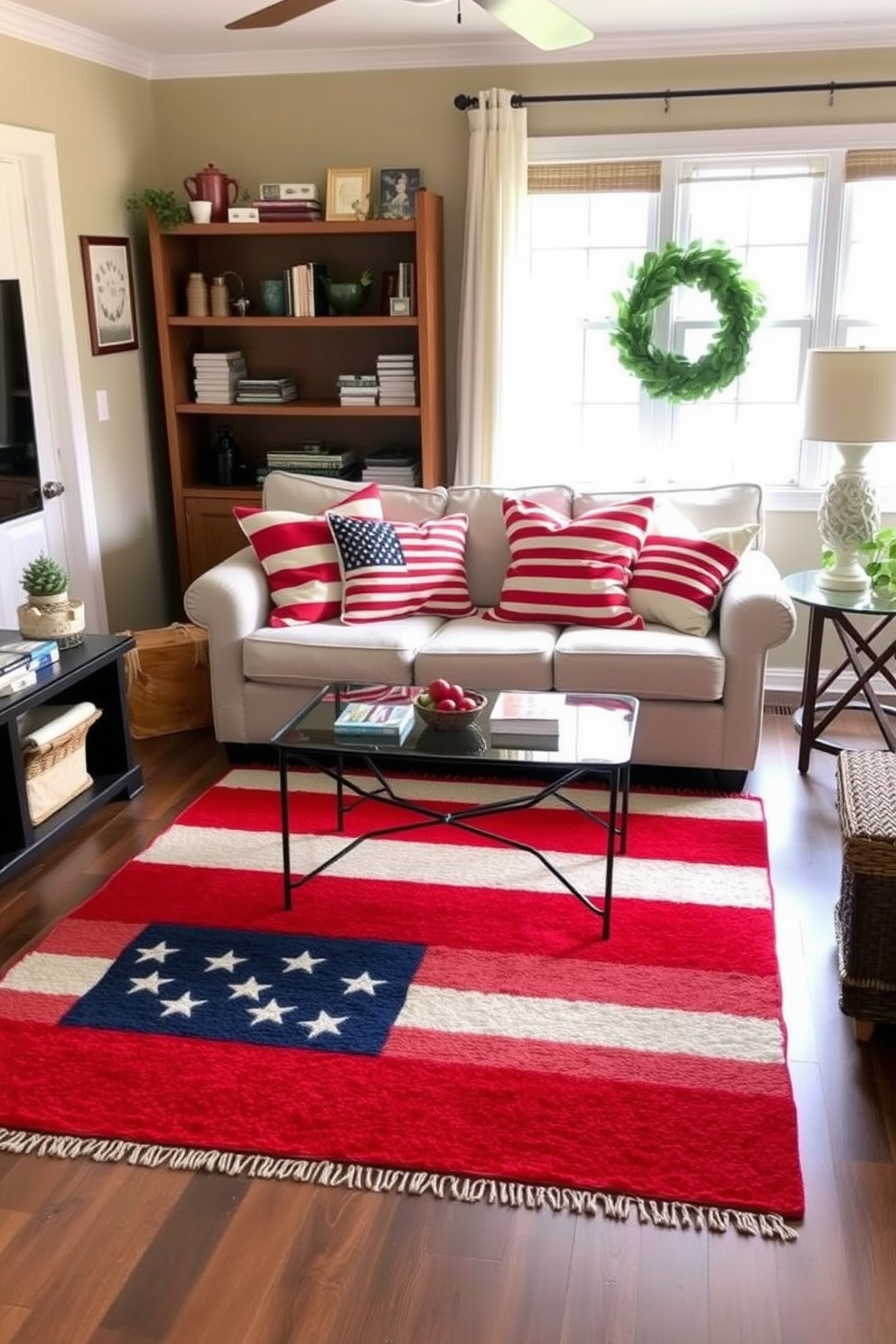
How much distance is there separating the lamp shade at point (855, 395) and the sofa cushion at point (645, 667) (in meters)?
0.82

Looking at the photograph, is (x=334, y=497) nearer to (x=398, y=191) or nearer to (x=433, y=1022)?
(x=398, y=191)

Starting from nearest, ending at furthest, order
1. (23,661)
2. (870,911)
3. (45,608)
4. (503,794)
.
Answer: (870,911)
(23,661)
(45,608)
(503,794)

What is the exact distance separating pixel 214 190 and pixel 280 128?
0.39 metres

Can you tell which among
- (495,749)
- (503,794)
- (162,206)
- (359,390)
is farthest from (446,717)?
(162,206)

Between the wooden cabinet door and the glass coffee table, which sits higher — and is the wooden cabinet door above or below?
above

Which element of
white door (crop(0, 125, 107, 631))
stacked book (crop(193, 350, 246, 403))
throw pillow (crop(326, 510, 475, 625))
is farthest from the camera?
stacked book (crop(193, 350, 246, 403))

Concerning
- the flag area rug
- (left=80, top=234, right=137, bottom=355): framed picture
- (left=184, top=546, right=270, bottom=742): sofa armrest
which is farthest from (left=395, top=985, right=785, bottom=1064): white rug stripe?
(left=80, top=234, right=137, bottom=355): framed picture

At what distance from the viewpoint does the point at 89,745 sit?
3918mm

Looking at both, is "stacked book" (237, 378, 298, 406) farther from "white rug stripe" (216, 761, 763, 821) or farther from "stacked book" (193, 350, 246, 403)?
"white rug stripe" (216, 761, 763, 821)

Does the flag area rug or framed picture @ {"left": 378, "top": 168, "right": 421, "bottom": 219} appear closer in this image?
the flag area rug

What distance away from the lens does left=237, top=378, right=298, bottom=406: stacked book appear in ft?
16.3

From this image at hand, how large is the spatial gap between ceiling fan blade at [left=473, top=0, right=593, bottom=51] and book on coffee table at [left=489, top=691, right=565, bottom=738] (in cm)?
168

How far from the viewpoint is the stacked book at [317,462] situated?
4949 mm

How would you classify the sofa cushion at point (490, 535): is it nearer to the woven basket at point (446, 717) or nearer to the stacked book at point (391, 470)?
the stacked book at point (391, 470)
